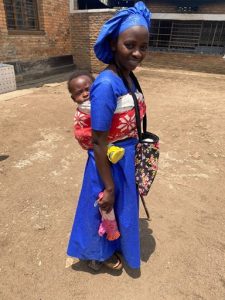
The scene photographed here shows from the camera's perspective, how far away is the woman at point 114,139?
1.32 metres

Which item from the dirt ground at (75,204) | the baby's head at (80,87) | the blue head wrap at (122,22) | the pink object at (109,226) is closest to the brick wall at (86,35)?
the dirt ground at (75,204)

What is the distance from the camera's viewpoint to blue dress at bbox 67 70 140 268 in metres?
1.35

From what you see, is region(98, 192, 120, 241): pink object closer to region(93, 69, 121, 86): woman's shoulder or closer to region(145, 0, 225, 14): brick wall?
region(93, 69, 121, 86): woman's shoulder

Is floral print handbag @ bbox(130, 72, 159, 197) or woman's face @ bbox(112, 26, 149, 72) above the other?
woman's face @ bbox(112, 26, 149, 72)

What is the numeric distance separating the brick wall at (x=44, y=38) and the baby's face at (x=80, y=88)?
23.0ft

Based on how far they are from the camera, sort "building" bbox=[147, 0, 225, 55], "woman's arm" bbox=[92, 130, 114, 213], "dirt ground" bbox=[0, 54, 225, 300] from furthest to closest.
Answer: "building" bbox=[147, 0, 225, 55]
"dirt ground" bbox=[0, 54, 225, 300]
"woman's arm" bbox=[92, 130, 114, 213]

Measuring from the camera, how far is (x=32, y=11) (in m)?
8.54

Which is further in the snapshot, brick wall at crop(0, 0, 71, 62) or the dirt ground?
brick wall at crop(0, 0, 71, 62)

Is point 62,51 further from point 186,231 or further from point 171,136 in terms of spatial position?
point 186,231

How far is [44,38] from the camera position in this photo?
908cm

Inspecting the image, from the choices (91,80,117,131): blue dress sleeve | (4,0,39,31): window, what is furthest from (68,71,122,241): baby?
(4,0,39,31): window

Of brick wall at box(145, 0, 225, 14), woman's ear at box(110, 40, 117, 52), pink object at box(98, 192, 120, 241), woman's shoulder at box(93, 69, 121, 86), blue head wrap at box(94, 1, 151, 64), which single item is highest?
brick wall at box(145, 0, 225, 14)

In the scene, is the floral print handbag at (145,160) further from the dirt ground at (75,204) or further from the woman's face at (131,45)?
the dirt ground at (75,204)

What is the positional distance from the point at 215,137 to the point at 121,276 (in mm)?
3550
